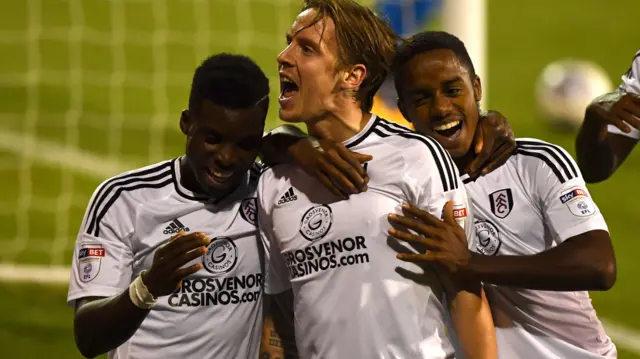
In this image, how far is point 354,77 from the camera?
3.75 meters

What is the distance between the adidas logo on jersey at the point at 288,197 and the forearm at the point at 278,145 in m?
0.13

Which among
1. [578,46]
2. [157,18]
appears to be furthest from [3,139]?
[578,46]

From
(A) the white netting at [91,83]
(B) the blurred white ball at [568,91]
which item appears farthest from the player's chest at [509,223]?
(B) the blurred white ball at [568,91]

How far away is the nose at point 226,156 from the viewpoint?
12.1 feet

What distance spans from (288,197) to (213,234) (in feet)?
1.11

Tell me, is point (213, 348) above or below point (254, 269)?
below

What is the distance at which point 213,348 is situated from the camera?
12.4 feet

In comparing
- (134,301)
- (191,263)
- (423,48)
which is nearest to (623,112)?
(423,48)

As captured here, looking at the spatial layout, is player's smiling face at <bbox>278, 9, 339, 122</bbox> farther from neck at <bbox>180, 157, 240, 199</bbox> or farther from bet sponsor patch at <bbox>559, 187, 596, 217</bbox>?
bet sponsor patch at <bbox>559, 187, 596, 217</bbox>

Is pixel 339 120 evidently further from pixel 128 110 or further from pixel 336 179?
pixel 128 110

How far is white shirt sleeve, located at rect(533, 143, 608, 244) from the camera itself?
3.66m

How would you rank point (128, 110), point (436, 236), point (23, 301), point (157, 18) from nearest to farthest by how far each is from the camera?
point (436, 236), point (23, 301), point (128, 110), point (157, 18)

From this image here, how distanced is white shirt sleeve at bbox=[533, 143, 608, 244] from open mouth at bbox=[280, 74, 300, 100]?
893 mm

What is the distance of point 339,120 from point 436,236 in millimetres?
567
